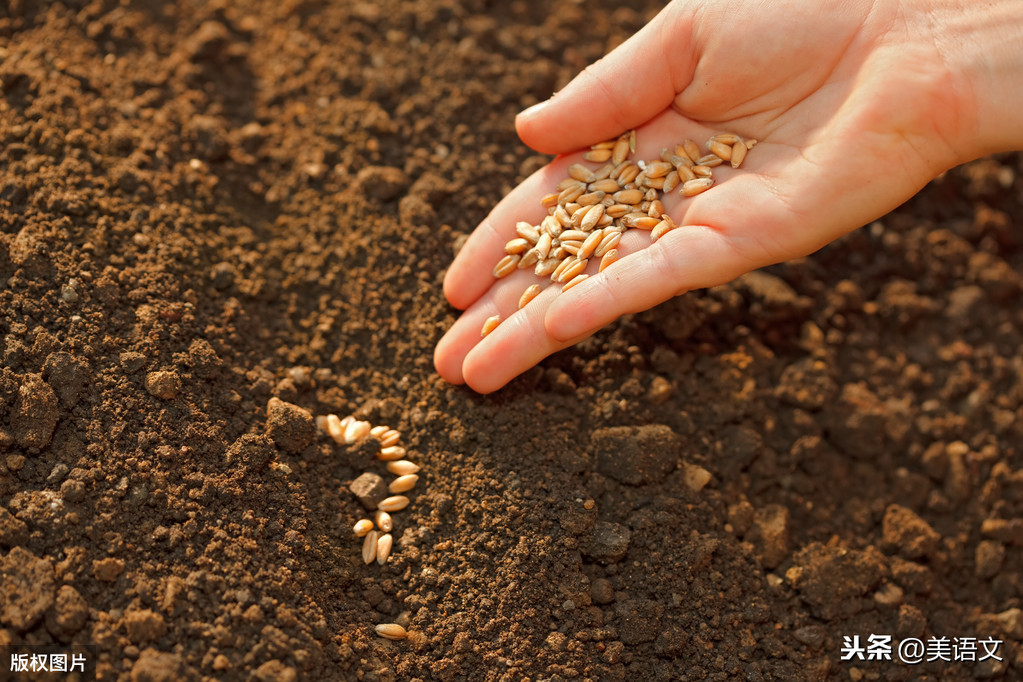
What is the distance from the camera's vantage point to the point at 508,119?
3701 mm

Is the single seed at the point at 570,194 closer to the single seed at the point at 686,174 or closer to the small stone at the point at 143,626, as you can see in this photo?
the single seed at the point at 686,174

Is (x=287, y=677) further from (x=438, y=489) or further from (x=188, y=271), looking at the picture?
(x=188, y=271)

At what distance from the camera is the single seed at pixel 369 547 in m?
2.83

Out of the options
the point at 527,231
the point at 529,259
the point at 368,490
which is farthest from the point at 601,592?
the point at 527,231

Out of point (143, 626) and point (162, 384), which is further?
point (162, 384)

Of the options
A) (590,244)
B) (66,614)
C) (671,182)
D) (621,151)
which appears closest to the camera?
(66,614)

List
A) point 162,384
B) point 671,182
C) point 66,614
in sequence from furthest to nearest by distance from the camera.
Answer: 1. point 671,182
2. point 162,384
3. point 66,614

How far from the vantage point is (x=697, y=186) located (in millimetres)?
2965

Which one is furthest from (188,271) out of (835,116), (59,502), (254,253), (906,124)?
(906,124)

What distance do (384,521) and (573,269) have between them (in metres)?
1.18

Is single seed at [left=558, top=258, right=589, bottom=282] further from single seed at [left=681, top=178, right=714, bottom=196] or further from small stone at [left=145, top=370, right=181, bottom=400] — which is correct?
small stone at [left=145, top=370, right=181, bottom=400]

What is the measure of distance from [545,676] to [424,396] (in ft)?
3.71

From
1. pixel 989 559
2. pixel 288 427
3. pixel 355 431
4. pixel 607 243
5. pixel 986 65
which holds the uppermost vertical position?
pixel 986 65

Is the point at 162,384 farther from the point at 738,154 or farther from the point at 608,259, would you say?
the point at 738,154
